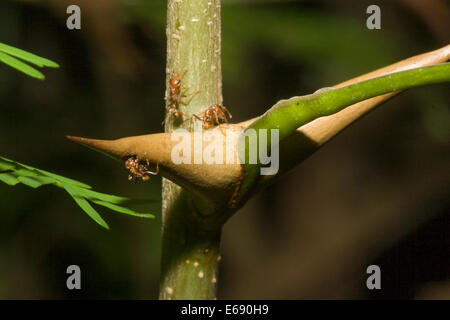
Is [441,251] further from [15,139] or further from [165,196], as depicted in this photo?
[165,196]

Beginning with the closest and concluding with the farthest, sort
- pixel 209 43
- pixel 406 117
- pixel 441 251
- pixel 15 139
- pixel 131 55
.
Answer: pixel 209 43, pixel 131 55, pixel 15 139, pixel 441 251, pixel 406 117

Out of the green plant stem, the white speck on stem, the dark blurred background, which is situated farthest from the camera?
the dark blurred background

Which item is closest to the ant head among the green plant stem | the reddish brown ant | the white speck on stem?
the reddish brown ant

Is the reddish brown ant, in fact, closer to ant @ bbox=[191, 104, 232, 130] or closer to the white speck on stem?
ant @ bbox=[191, 104, 232, 130]

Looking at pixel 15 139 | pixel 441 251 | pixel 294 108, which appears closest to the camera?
pixel 294 108

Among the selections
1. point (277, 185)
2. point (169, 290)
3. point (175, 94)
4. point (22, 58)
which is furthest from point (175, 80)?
point (277, 185)

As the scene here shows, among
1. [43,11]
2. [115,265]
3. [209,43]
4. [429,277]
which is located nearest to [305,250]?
[429,277]
